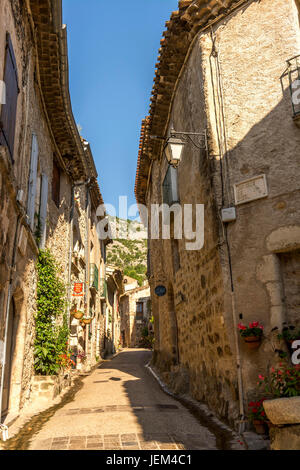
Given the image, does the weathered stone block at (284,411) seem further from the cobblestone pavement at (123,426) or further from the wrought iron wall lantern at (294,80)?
the wrought iron wall lantern at (294,80)

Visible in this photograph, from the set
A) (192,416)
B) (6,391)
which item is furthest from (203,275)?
(6,391)

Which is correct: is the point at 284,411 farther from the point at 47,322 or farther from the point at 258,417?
the point at 47,322

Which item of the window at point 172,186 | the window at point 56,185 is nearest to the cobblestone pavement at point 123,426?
the window at point 172,186

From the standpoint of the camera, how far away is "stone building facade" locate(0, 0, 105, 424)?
5.48 m

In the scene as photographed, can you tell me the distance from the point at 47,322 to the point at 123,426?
148 inches

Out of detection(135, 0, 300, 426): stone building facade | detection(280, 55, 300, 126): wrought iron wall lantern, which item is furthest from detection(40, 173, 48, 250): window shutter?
detection(280, 55, 300, 126): wrought iron wall lantern

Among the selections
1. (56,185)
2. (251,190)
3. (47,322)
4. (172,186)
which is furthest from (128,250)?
(251,190)

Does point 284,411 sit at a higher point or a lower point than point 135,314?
lower

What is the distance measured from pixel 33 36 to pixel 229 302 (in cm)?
627

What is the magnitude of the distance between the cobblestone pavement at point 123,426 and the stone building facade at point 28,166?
104 centimetres

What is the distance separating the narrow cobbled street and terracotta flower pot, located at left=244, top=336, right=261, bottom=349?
1.31 m

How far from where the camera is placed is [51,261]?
927 cm

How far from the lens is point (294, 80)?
6.64 metres

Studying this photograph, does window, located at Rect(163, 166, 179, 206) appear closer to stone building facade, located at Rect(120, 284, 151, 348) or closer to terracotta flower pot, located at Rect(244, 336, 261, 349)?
terracotta flower pot, located at Rect(244, 336, 261, 349)
